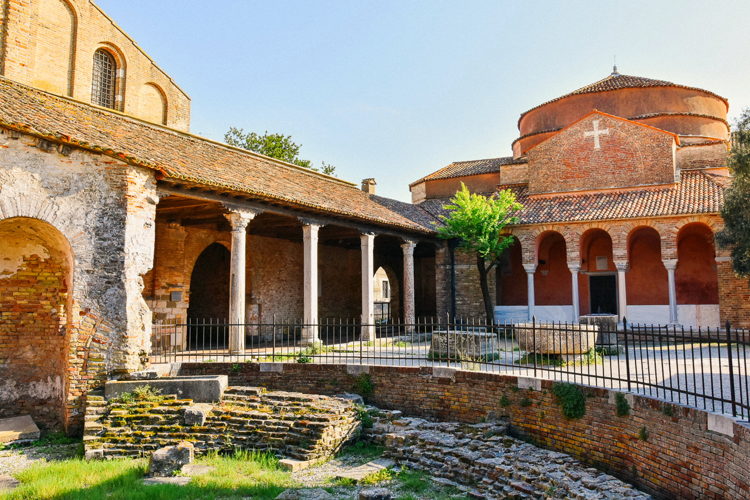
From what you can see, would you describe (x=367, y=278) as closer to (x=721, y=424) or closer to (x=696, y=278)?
(x=696, y=278)

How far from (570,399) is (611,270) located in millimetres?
14248

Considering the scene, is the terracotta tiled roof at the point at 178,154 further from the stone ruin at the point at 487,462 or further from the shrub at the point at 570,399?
the shrub at the point at 570,399

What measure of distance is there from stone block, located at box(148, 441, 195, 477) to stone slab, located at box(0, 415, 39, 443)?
10.5ft

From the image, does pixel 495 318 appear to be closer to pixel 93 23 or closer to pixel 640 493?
pixel 640 493

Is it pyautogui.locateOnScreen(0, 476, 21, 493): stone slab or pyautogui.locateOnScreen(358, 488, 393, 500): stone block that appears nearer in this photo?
pyautogui.locateOnScreen(358, 488, 393, 500): stone block

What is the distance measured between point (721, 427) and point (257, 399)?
727cm

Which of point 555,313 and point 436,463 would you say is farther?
point 555,313

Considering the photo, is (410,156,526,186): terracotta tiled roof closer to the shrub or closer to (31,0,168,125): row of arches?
(31,0,168,125): row of arches

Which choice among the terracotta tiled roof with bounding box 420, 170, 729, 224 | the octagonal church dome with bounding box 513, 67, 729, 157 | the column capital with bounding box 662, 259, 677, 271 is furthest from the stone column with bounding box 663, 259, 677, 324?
the octagonal church dome with bounding box 513, 67, 729, 157

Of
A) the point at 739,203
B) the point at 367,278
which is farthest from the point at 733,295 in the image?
the point at 367,278

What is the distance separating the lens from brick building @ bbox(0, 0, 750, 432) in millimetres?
9977

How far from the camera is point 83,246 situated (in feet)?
32.5

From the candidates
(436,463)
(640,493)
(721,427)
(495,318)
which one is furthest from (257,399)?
(495,318)

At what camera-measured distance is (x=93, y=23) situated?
1819 cm
